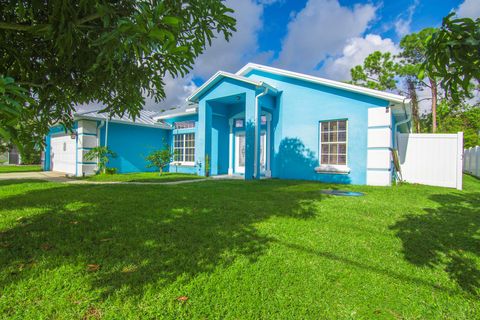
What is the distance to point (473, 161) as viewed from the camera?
54.4 feet

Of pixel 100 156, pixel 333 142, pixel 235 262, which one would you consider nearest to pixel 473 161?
pixel 333 142

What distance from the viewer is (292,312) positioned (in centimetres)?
203

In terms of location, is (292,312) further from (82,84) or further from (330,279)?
(82,84)

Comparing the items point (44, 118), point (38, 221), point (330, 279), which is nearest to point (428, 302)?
point (330, 279)

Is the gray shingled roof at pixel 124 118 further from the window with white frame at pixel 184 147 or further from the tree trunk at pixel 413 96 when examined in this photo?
the tree trunk at pixel 413 96

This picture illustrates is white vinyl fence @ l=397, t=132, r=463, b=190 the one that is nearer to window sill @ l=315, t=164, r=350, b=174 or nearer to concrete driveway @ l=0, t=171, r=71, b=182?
window sill @ l=315, t=164, r=350, b=174

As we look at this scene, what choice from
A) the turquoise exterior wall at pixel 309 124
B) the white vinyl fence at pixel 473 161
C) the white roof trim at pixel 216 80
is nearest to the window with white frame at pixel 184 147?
the white roof trim at pixel 216 80

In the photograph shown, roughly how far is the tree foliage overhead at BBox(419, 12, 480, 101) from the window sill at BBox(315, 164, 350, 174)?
25.8ft

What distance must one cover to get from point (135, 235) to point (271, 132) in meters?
8.88

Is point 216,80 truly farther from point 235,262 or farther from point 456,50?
point 456,50

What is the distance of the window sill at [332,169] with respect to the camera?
375 inches

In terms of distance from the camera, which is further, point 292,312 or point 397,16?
point 397,16

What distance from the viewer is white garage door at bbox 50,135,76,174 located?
13076mm

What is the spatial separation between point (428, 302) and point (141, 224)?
382cm
